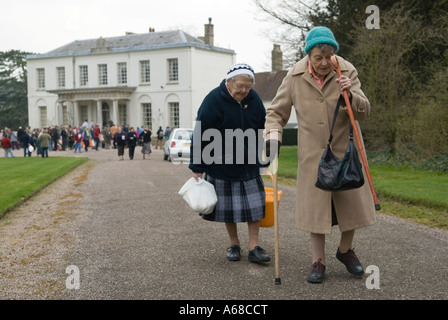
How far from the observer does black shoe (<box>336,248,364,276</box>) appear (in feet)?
16.0

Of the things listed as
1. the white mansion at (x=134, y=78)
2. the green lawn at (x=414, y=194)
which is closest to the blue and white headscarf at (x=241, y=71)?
the green lawn at (x=414, y=194)

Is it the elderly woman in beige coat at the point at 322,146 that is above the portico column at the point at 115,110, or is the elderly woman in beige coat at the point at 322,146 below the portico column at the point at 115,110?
below

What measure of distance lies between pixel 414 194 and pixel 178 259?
6322mm

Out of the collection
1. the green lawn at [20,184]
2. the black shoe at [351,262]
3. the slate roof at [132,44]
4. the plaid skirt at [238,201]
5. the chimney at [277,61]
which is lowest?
the green lawn at [20,184]

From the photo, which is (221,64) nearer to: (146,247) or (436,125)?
(436,125)

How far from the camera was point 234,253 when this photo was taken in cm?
568

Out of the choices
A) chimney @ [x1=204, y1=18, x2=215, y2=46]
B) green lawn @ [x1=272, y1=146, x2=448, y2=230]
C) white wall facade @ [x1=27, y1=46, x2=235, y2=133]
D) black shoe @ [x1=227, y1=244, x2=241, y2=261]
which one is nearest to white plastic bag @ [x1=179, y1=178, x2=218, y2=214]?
black shoe @ [x1=227, y1=244, x2=241, y2=261]

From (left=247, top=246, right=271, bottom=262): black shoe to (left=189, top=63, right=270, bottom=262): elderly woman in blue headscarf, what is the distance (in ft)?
0.20

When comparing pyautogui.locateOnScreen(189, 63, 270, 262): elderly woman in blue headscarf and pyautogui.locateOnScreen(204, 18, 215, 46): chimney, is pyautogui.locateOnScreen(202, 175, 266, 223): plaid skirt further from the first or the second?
pyautogui.locateOnScreen(204, 18, 215, 46): chimney

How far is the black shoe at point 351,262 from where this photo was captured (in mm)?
4891

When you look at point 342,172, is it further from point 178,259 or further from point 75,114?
Answer: point 75,114

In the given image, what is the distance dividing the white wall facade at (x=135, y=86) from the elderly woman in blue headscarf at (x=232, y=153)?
143 ft

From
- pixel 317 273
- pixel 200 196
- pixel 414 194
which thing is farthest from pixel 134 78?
pixel 317 273

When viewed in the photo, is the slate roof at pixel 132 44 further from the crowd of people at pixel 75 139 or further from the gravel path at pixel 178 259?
the gravel path at pixel 178 259
